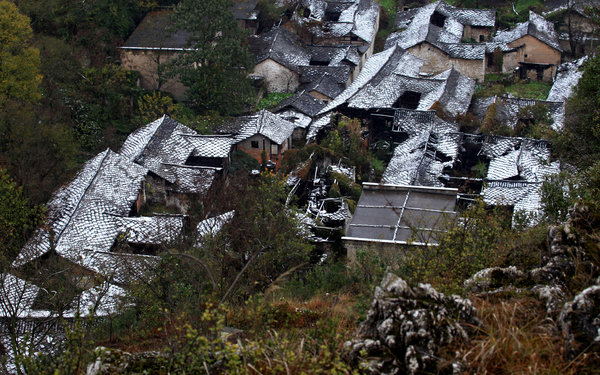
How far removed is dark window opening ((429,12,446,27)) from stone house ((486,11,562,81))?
19.0 ft

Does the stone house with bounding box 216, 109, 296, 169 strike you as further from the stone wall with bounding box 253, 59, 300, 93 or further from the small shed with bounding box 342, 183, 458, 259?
the small shed with bounding box 342, 183, 458, 259

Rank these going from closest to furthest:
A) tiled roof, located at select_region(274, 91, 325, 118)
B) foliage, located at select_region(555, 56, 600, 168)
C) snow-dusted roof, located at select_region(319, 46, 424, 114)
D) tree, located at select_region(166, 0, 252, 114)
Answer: foliage, located at select_region(555, 56, 600, 168) → tree, located at select_region(166, 0, 252, 114) → tiled roof, located at select_region(274, 91, 325, 118) → snow-dusted roof, located at select_region(319, 46, 424, 114)

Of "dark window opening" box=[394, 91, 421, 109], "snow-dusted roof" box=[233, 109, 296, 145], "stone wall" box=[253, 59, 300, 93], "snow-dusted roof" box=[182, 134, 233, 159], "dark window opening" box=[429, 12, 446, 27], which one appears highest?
"dark window opening" box=[429, 12, 446, 27]

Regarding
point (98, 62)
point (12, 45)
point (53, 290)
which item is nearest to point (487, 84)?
point (98, 62)

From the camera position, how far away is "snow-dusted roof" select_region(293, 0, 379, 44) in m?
41.0

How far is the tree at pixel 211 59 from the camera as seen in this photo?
29.1 meters

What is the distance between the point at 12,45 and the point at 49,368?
20.3 meters

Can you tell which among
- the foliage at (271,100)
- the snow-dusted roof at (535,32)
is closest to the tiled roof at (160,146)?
the foliage at (271,100)

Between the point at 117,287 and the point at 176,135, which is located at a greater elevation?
the point at 176,135

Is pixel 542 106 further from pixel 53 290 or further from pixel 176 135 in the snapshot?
pixel 53 290

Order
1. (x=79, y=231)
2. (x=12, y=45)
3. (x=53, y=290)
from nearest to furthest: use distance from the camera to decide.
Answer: (x=53, y=290) → (x=79, y=231) → (x=12, y=45)

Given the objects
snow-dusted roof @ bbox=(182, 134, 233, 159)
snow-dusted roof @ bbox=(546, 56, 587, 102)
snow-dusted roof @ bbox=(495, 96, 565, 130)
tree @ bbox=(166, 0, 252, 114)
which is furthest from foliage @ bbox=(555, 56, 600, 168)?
tree @ bbox=(166, 0, 252, 114)

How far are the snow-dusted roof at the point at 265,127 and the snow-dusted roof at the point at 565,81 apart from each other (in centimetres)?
1439

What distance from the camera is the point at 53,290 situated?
14117mm
